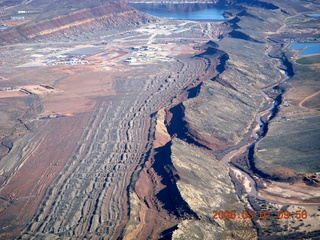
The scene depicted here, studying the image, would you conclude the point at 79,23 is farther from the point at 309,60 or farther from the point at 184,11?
the point at 309,60

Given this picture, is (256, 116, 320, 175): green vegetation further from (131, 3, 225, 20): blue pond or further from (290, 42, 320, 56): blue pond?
(131, 3, 225, 20): blue pond

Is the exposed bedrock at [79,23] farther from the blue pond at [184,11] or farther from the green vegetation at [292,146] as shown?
the green vegetation at [292,146]

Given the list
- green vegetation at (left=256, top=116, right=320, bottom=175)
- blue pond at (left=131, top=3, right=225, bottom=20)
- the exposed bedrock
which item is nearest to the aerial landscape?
green vegetation at (left=256, top=116, right=320, bottom=175)

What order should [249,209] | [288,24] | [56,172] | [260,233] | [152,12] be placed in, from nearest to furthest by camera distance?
[260,233] < [249,209] < [56,172] < [288,24] < [152,12]

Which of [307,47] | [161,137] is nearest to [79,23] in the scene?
[307,47]

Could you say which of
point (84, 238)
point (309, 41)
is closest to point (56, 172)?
point (84, 238)

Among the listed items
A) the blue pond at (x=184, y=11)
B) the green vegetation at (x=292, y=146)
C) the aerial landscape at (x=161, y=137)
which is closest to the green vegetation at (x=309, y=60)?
the aerial landscape at (x=161, y=137)

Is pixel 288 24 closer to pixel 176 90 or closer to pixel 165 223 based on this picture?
pixel 176 90
